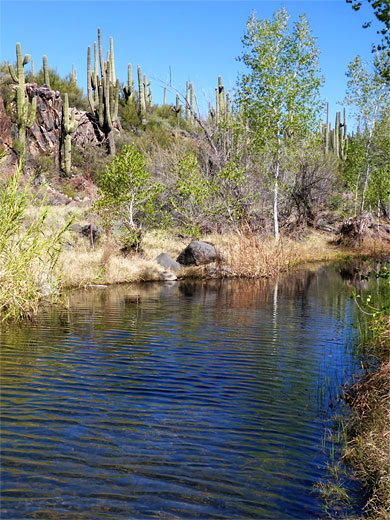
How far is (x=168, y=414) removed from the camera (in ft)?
20.5

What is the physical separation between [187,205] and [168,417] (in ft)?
65.3

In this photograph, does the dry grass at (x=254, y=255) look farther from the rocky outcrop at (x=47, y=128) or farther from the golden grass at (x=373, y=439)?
the rocky outcrop at (x=47, y=128)

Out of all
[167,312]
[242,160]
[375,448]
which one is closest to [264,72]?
[242,160]

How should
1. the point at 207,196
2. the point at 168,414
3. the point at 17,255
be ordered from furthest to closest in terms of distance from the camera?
the point at 207,196, the point at 17,255, the point at 168,414

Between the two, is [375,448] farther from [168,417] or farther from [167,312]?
[167,312]

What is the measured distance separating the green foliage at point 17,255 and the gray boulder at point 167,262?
9123 mm

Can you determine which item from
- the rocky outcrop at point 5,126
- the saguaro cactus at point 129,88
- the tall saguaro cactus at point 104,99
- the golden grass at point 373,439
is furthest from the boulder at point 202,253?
the saguaro cactus at point 129,88

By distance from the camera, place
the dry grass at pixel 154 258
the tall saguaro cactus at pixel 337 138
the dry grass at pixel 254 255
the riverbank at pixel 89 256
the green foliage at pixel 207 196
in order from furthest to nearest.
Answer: the tall saguaro cactus at pixel 337 138 < the green foliage at pixel 207 196 < the dry grass at pixel 254 255 < the dry grass at pixel 154 258 < the riverbank at pixel 89 256

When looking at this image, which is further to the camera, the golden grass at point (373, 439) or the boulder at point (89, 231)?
the boulder at point (89, 231)

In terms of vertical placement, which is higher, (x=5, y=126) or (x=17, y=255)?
(x=5, y=126)

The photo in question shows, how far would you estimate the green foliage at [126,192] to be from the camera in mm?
20172

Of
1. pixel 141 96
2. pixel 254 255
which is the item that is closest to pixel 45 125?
pixel 141 96

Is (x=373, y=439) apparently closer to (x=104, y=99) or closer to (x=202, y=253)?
(x=202, y=253)

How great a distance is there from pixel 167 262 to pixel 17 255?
10.4 metres
